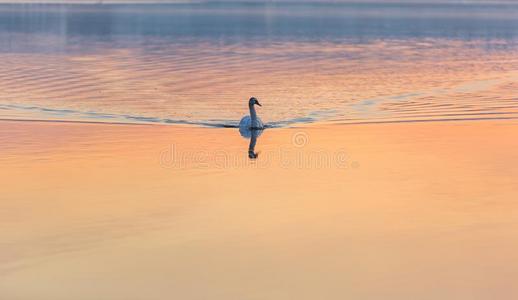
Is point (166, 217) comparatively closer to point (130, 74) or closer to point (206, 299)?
point (206, 299)

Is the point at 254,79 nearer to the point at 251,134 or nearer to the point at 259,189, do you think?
the point at 251,134

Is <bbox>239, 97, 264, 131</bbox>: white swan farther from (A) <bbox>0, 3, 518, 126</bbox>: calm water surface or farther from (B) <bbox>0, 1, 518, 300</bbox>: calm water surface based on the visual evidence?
(A) <bbox>0, 3, 518, 126</bbox>: calm water surface

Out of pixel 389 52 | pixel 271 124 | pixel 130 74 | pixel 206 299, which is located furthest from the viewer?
pixel 389 52

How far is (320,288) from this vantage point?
48.5 feet

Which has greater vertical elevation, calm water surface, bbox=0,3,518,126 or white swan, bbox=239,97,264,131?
white swan, bbox=239,97,264,131

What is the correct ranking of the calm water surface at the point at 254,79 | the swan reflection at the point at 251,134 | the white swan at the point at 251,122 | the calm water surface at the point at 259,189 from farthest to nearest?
1. the calm water surface at the point at 254,79
2. the white swan at the point at 251,122
3. the swan reflection at the point at 251,134
4. the calm water surface at the point at 259,189

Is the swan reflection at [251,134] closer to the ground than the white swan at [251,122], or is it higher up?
closer to the ground

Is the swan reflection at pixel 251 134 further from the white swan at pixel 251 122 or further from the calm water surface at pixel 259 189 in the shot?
the calm water surface at pixel 259 189

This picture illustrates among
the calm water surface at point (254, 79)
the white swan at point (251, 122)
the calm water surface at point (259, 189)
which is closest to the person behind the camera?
the calm water surface at point (259, 189)

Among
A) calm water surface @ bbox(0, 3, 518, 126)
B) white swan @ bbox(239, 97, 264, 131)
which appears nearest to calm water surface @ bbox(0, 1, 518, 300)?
calm water surface @ bbox(0, 3, 518, 126)

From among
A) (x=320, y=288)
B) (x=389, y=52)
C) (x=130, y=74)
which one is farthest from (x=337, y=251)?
(x=389, y=52)

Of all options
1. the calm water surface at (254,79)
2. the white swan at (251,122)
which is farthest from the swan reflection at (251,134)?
the calm water surface at (254,79)

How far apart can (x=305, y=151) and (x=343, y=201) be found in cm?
576

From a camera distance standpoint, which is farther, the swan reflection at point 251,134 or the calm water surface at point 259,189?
the swan reflection at point 251,134
